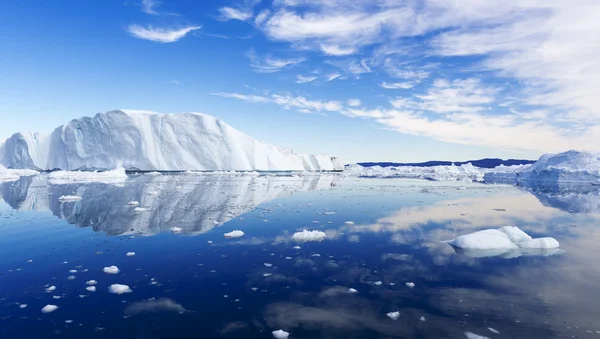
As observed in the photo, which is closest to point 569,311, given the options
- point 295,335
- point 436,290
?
point 436,290

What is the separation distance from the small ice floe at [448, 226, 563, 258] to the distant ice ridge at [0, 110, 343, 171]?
50.2m

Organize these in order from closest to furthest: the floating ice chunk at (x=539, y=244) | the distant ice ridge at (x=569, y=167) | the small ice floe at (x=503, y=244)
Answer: the small ice floe at (x=503, y=244) → the floating ice chunk at (x=539, y=244) → the distant ice ridge at (x=569, y=167)

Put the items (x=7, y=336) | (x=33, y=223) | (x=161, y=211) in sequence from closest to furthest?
1. (x=7, y=336)
2. (x=33, y=223)
3. (x=161, y=211)

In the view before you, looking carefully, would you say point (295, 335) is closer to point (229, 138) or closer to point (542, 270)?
point (542, 270)

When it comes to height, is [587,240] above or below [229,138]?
below

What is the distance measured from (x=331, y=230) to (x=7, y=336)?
7370 millimetres

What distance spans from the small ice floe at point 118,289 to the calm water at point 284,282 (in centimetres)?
7

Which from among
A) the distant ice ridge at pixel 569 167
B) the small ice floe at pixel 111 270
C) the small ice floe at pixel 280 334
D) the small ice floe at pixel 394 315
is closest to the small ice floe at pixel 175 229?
the small ice floe at pixel 111 270

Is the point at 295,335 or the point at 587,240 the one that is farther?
the point at 587,240

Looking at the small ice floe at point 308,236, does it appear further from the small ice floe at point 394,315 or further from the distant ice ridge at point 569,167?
the distant ice ridge at point 569,167

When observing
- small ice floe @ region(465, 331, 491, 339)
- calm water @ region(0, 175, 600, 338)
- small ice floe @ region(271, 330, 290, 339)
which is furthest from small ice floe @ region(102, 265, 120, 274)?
small ice floe @ region(465, 331, 491, 339)

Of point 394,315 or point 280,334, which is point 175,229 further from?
point 394,315

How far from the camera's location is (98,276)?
5.92 meters

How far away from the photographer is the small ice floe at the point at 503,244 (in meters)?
7.80
